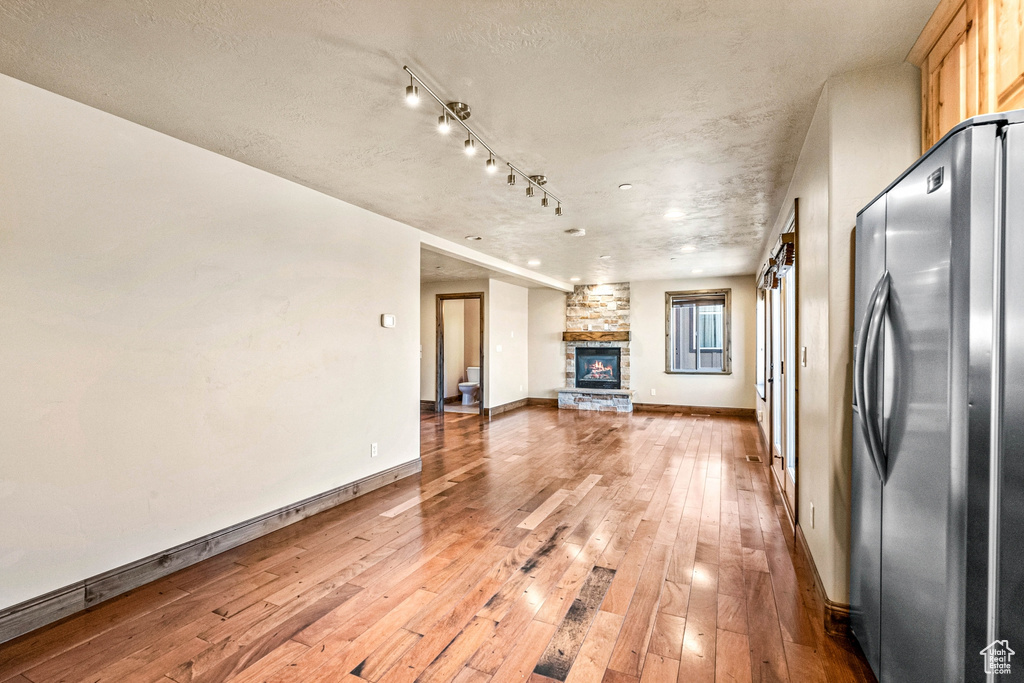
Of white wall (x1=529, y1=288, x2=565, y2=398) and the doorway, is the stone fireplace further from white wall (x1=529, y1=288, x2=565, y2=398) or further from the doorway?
the doorway

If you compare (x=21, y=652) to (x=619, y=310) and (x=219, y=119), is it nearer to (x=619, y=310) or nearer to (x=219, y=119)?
(x=219, y=119)

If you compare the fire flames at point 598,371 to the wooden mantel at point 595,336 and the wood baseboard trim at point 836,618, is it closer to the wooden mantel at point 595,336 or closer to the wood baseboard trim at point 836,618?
the wooden mantel at point 595,336

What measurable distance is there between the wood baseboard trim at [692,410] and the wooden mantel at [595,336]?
1.32 meters

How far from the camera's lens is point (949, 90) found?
5.73 ft

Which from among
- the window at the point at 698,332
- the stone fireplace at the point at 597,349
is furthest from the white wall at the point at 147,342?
the window at the point at 698,332

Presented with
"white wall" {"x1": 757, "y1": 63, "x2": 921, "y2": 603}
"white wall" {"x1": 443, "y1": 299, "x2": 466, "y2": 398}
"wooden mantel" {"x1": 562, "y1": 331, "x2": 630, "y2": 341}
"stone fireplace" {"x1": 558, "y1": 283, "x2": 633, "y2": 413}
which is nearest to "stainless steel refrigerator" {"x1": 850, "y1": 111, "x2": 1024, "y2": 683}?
"white wall" {"x1": 757, "y1": 63, "x2": 921, "y2": 603}

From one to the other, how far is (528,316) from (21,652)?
8.39 m

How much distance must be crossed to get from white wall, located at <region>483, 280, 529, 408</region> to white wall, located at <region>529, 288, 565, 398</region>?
0.43 ft

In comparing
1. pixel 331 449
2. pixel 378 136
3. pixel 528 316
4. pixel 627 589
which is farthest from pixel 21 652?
pixel 528 316

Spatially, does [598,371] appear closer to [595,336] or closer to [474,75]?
[595,336]

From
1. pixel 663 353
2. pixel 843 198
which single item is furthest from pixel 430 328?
pixel 843 198

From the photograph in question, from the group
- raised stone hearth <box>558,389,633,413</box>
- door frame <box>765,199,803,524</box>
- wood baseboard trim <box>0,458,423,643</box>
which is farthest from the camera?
raised stone hearth <box>558,389,633,413</box>

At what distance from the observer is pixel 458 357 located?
34.3 feet

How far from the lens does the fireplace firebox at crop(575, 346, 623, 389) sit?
9227 millimetres
